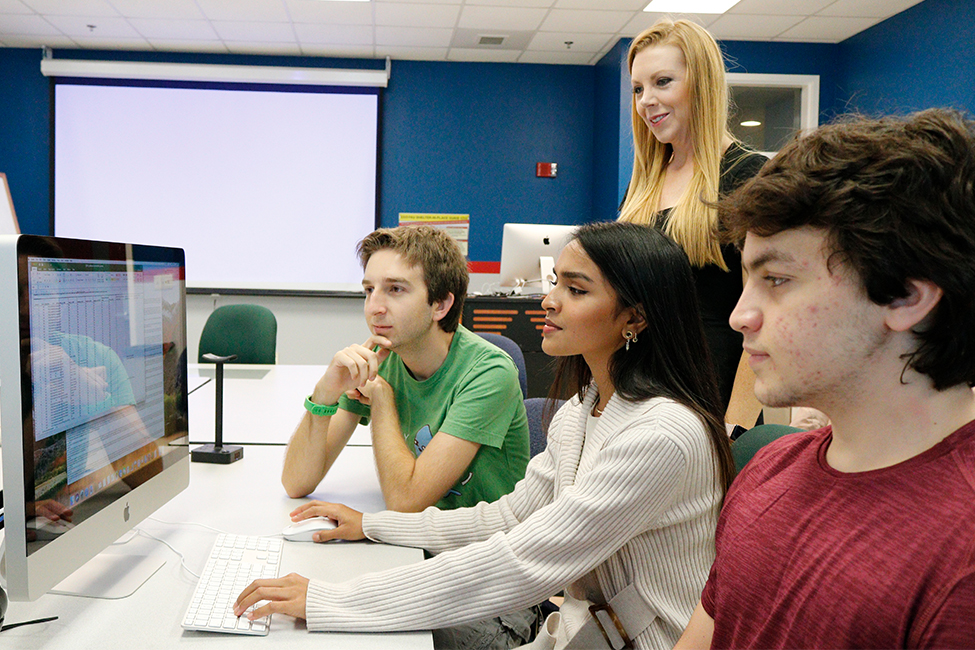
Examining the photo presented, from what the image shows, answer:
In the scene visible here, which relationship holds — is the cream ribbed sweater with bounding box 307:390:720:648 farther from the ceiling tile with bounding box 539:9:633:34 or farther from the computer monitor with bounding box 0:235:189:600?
the ceiling tile with bounding box 539:9:633:34

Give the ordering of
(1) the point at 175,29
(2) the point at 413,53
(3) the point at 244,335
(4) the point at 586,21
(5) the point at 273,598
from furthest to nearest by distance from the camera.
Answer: (2) the point at 413,53, (1) the point at 175,29, (4) the point at 586,21, (3) the point at 244,335, (5) the point at 273,598

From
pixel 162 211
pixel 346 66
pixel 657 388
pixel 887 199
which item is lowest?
pixel 657 388

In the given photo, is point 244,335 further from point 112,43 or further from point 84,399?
point 112,43

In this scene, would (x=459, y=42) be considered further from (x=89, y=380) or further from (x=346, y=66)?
(x=89, y=380)

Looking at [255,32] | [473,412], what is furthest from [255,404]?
[255,32]

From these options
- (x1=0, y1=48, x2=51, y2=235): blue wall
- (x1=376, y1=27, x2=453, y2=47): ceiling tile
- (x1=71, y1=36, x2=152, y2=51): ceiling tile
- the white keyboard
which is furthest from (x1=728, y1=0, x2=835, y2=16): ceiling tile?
(x1=0, y1=48, x2=51, y2=235): blue wall

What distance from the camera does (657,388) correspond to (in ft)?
3.61

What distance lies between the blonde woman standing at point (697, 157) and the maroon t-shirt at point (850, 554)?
83cm

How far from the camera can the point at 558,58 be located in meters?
5.70

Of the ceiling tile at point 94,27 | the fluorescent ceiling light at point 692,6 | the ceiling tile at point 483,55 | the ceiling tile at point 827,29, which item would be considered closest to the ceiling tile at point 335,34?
the ceiling tile at point 483,55

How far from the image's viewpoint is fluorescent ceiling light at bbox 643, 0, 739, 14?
178 inches

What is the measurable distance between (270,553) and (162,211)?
527cm

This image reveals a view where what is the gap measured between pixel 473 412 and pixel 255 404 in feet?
3.68

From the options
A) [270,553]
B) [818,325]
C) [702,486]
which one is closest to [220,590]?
[270,553]
